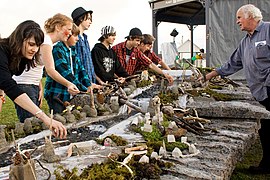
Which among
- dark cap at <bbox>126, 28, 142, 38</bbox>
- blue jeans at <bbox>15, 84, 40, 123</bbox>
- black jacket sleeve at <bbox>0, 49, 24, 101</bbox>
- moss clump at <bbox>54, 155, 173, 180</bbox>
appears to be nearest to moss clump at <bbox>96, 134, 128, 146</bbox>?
moss clump at <bbox>54, 155, 173, 180</bbox>

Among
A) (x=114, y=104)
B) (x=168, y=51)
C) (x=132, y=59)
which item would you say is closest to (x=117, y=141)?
(x=114, y=104)

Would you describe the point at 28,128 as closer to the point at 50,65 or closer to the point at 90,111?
the point at 90,111

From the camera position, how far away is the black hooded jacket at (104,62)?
4.37 m

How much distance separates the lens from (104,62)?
14.6ft

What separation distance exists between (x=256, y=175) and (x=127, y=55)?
7.28 ft

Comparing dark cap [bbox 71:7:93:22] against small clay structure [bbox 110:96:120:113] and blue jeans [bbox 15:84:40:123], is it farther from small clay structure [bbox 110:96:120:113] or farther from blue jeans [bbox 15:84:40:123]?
small clay structure [bbox 110:96:120:113]

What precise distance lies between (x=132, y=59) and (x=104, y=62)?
29.8 inches

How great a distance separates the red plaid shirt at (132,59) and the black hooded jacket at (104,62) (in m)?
0.38

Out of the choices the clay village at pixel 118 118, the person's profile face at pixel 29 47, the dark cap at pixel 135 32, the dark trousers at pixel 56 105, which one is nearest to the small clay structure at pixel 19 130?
the clay village at pixel 118 118

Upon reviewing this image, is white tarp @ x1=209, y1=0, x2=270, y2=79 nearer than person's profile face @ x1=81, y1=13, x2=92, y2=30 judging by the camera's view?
No

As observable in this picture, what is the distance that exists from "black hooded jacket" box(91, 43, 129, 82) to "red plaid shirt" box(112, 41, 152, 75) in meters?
0.38

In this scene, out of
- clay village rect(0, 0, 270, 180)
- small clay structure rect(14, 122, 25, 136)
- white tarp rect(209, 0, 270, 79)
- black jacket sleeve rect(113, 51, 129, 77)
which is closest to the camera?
clay village rect(0, 0, 270, 180)

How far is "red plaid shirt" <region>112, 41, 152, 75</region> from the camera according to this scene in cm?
500

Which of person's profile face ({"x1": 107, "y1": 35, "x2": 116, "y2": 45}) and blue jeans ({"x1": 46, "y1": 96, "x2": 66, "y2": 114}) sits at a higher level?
person's profile face ({"x1": 107, "y1": 35, "x2": 116, "y2": 45})
